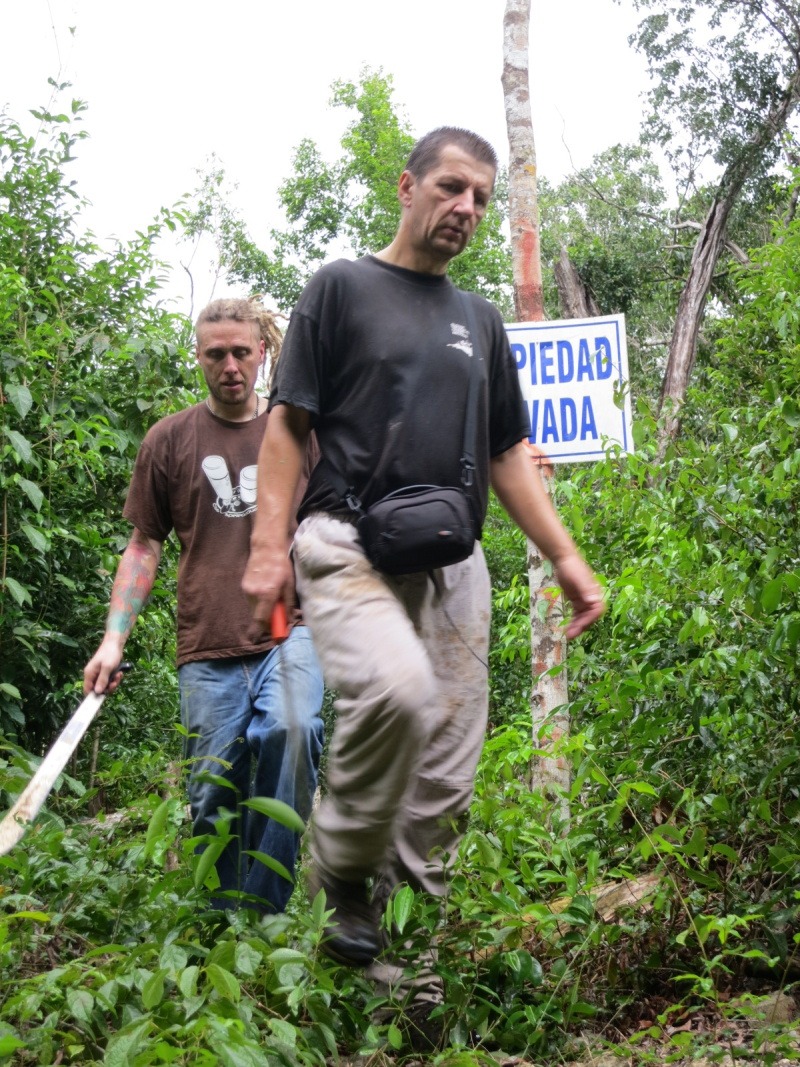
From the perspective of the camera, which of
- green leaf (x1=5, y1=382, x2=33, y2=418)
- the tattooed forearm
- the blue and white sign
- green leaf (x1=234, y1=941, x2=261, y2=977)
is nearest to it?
green leaf (x1=234, y1=941, x2=261, y2=977)

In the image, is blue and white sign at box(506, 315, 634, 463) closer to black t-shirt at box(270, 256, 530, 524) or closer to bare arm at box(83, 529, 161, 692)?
bare arm at box(83, 529, 161, 692)

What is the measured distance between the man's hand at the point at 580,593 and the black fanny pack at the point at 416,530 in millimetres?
404

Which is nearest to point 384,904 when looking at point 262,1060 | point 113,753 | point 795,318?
point 262,1060

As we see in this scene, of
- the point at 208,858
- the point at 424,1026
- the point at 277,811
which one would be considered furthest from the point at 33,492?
the point at 424,1026

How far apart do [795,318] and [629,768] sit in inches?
56.9

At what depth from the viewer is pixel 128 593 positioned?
4266 mm

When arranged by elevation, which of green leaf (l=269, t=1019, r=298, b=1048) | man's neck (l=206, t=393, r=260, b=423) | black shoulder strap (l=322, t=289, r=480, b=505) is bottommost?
green leaf (l=269, t=1019, r=298, b=1048)

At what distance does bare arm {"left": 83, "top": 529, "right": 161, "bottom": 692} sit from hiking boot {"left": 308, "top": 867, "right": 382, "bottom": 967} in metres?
1.04

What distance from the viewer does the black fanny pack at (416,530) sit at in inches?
120

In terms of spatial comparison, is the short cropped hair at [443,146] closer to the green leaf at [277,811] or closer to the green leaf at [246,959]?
the green leaf at [277,811]

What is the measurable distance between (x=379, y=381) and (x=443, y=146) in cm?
66

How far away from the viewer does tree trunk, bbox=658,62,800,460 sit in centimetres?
1984

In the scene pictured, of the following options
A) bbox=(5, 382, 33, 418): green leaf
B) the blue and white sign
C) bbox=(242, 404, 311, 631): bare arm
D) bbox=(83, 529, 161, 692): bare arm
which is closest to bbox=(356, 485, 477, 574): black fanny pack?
bbox=(242, 404, 311, 631): bare arm

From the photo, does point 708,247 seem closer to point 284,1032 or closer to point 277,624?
point 277,624
